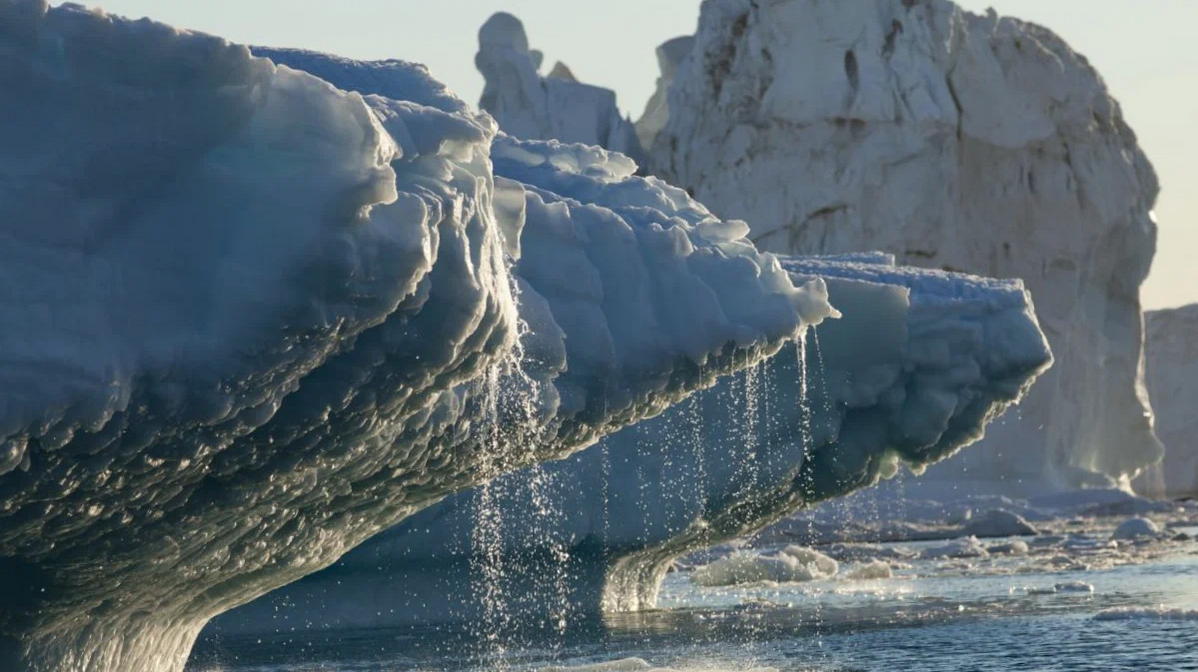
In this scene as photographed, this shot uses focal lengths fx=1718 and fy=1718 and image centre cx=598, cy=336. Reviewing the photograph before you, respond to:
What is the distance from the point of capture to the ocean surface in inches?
487

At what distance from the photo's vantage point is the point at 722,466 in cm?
1709

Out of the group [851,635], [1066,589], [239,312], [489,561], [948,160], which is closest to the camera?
[239,312]

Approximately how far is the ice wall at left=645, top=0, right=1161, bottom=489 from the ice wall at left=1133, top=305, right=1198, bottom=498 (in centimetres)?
2113

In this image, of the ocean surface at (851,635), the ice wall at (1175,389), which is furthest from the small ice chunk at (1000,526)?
the ice wall at (1175,389)

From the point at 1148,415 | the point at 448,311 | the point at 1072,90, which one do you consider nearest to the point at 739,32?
the point at 1072,90

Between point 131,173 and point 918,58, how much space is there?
35208mm

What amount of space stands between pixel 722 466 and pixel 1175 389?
168ft

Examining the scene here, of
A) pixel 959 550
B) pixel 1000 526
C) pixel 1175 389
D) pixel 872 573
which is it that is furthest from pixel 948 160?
pixel 1175 389

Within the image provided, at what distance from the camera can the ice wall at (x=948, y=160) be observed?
3950 centimetres

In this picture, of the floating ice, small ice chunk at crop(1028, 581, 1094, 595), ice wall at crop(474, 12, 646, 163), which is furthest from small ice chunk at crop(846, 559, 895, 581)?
ice wall at crop(474, 12, 646, 163)

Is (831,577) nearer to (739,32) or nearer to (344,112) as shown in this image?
(344,112)

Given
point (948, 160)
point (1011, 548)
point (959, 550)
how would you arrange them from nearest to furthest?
point (1011, 548), point (959, 550), point (948, 160)

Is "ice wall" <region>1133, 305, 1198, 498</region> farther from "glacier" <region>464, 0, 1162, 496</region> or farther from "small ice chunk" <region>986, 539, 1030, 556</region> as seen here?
"small ice chunk" <region>986, 539, 1030, 556</region>

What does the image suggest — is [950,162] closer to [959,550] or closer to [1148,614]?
[959,550]
